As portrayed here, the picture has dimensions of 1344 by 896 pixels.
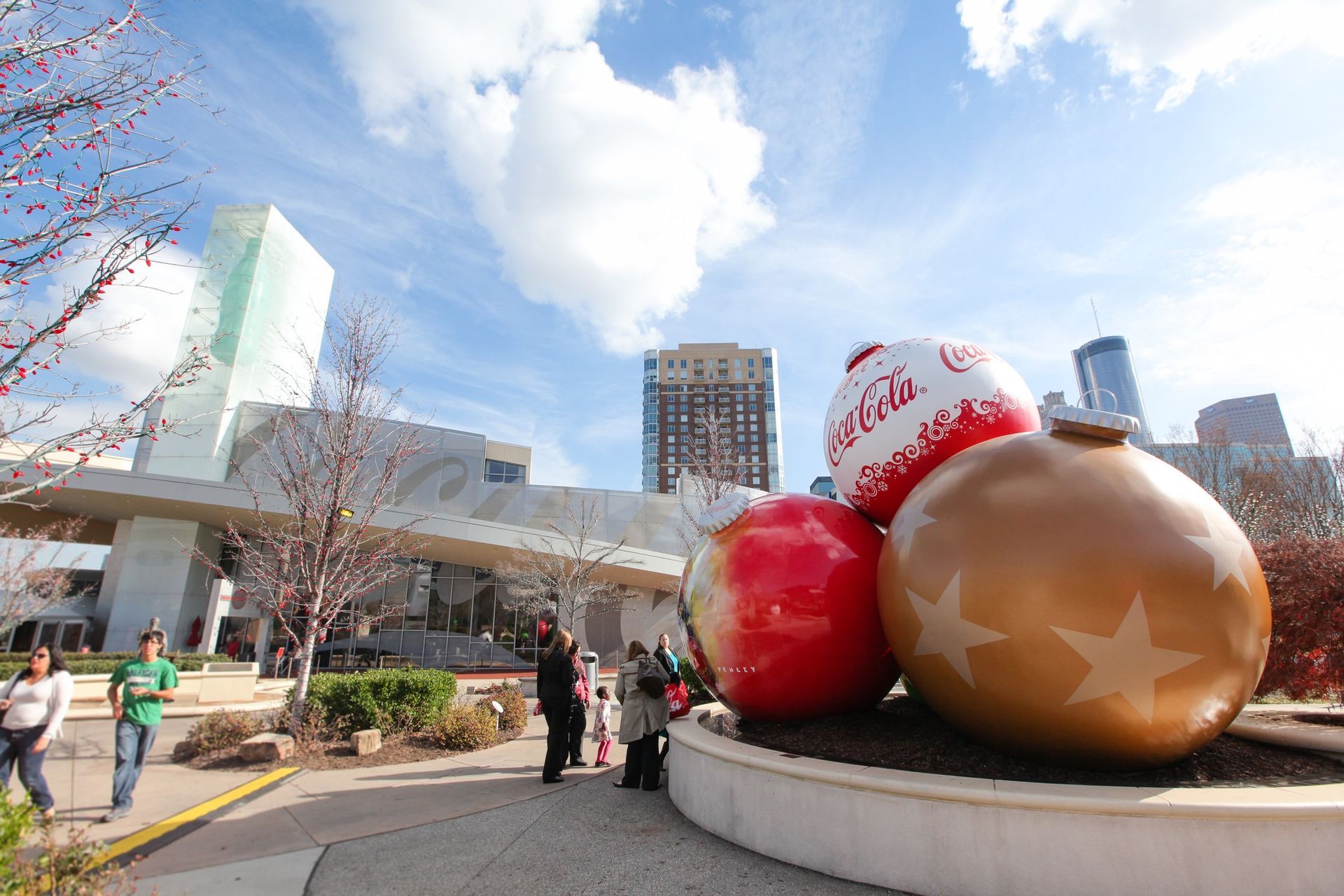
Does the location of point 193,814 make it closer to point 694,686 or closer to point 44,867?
point 44,867

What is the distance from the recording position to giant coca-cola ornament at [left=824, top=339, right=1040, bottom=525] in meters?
5.80

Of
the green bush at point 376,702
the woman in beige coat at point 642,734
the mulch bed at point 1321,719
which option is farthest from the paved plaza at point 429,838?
the mulch bed at point 1321,719

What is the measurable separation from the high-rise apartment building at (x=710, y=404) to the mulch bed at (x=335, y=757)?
288 feet

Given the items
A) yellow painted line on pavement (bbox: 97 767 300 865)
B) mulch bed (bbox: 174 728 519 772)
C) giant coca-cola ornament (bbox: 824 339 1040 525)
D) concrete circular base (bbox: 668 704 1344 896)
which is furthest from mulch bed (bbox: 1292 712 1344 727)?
yellow painted line on pavement (bbox: 97 767 300 865)

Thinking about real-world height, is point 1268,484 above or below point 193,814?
above

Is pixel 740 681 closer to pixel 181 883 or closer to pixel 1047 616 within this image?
pixel 1047 616

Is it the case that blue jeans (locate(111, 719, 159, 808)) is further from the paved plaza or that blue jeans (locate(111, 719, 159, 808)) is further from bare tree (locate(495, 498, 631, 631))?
bare tree (locate(495, 498, 631, 631))

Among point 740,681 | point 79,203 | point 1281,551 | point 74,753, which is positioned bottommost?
point 74,753

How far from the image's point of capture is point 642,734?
22.4 ft

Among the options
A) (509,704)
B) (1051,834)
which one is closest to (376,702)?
(509,704)

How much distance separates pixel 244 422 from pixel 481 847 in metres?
32.4

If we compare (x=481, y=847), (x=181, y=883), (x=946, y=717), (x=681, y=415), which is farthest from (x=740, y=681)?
(x=681, y=415)

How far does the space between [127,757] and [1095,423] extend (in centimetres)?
887

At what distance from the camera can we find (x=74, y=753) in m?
9.41
